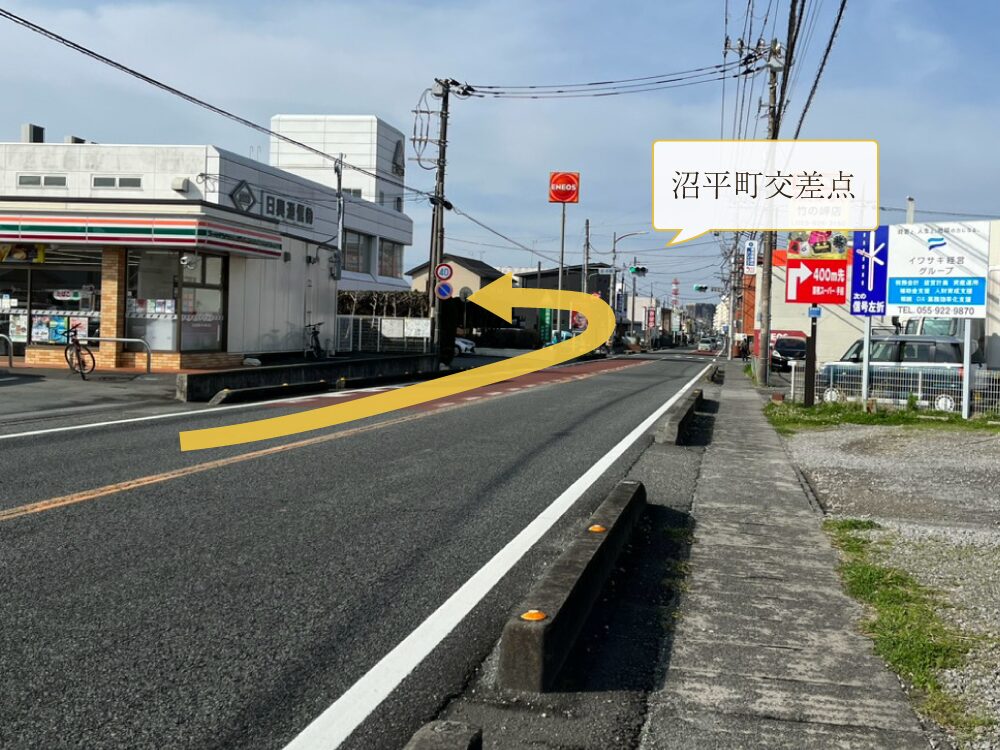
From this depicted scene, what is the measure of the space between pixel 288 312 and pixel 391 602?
2503 centimetres

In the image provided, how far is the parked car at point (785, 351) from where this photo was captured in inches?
1590

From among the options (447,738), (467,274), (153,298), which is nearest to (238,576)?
(447,738)

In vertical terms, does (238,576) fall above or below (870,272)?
below

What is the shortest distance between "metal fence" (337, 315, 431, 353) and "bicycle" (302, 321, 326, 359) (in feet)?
19.9

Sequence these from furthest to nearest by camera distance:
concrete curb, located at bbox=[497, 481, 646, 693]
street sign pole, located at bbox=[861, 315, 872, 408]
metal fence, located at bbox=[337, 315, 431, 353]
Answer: metal fence, located at bbox=[337, 315, 431, 353], street sign pole, located at bbox=[861, 315, 872, 408], concrete curb, located at bbox=[497, 481, 646, 693]

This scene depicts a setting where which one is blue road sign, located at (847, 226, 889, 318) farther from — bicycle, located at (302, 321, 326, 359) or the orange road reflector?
bicycle, located at (302, 321, 326, 359)

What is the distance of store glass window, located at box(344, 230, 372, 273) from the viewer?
5700 cm

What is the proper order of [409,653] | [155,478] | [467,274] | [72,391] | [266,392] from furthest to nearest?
1. [467,274]
2. [266,392]
3. [72,391]
4. [155,478]
5. [409,653]

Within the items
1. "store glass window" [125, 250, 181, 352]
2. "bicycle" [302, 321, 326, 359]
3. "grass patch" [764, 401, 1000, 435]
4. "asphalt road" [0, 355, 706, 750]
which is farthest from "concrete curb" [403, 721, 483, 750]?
"bicycle" [302, 321, 326, 359]

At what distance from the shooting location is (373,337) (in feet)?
138

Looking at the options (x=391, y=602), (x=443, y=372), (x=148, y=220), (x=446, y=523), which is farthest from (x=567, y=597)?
(x=443, y=372)

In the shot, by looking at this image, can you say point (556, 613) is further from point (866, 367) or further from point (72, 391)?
point (866, 367)

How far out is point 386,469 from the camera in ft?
30.3

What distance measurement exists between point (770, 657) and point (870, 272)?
1577 cm
